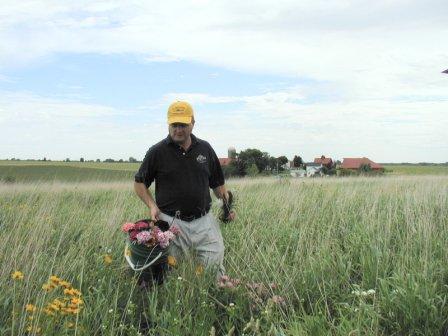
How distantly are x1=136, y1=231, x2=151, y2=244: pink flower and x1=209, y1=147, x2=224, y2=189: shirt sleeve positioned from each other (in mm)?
1123

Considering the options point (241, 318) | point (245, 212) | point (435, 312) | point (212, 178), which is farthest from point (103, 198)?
point (435, 312)

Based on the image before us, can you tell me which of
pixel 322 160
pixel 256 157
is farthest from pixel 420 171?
pixel 322 160

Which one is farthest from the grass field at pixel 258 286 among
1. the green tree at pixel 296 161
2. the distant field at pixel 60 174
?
the green tree at pixel 296 161

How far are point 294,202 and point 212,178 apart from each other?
276 centimetres

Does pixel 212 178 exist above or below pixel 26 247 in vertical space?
above

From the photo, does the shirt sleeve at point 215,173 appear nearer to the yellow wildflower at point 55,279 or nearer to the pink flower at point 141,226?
the pink flower at point 141,226

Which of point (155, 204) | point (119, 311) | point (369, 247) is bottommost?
point (119, 311)

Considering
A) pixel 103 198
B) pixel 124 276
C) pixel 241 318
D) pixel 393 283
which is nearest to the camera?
pixel 241 318

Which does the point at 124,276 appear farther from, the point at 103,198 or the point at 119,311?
the point at 103,198

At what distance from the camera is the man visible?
439 centimetres

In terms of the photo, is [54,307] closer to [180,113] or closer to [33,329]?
[33,329]

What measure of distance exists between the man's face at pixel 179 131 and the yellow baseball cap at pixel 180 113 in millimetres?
57

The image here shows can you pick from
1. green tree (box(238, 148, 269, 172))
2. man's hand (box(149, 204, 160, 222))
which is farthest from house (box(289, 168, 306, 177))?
man's hand (box(149, 204, 160, 222))

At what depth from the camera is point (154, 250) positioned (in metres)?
3.88
